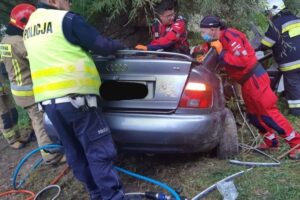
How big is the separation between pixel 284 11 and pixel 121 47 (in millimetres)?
2701

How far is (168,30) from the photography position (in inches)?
200

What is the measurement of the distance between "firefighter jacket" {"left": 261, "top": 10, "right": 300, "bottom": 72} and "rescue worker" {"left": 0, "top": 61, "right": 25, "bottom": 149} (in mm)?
3579

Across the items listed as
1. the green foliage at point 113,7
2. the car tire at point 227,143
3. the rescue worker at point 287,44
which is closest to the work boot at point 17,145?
the green foliage at point 113,7

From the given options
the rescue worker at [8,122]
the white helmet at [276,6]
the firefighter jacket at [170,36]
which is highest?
the white helmet at [276,6]

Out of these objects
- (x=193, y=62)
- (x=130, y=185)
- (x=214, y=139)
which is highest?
(x=193, y=62)

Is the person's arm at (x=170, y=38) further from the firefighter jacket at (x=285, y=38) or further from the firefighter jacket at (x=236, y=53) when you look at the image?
the firefighter jacket at (x=285, y=38)

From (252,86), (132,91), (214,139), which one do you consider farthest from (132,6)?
(214,139)

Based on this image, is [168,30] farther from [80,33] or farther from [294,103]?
[80,33]

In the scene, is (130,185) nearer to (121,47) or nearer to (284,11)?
(121,47)

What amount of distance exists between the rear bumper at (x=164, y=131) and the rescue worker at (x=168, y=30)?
1.51 meters

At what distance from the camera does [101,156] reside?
328 cm

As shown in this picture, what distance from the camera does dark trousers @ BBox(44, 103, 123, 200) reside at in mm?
3246

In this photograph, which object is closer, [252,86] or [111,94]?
[111,94]

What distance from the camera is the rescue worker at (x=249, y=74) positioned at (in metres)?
4.30
